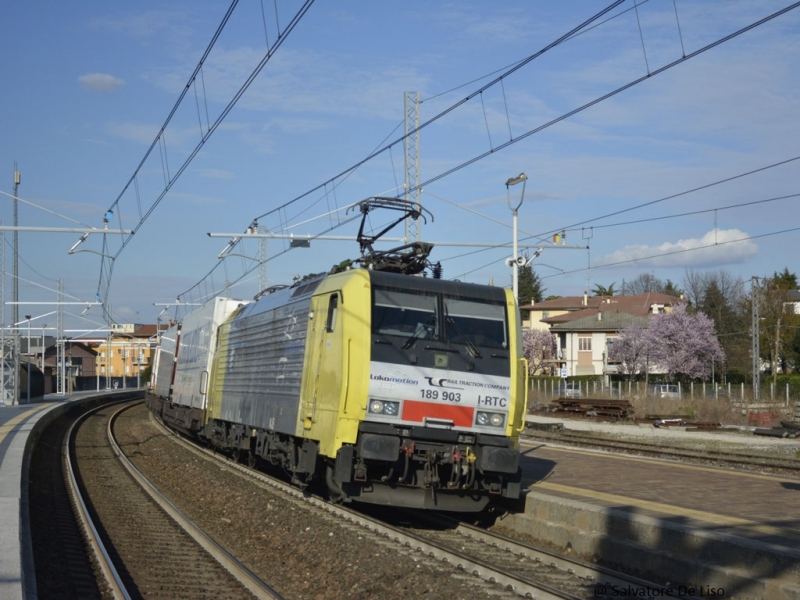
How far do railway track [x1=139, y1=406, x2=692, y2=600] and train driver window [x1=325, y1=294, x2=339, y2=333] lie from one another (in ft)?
8.36

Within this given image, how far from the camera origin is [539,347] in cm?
9319

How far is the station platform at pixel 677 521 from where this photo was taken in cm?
778

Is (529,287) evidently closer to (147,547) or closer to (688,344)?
(688,344)

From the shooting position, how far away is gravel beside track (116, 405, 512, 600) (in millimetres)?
8289

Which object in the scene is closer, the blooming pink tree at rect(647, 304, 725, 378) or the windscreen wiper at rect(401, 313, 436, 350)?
the windscreen wiper at rect(401, 313, 436, 350)

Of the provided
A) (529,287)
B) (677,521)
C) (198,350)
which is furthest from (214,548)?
(529,287)

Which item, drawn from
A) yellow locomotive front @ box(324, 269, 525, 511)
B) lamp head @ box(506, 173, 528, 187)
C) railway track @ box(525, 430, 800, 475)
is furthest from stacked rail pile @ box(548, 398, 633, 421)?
yellow locomotive front @ box(324, 269, 525, 511)

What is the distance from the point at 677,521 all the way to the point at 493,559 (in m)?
1.97

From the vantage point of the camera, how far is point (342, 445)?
35.2 ft

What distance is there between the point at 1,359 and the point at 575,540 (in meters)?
36.0

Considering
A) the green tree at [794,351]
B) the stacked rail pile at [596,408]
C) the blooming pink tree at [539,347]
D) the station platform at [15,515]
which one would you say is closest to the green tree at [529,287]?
the blooming pink tree at [539,347]

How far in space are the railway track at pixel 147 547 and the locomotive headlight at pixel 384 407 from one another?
2.36m

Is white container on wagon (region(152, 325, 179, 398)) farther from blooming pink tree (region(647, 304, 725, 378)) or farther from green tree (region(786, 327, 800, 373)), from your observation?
green tree (region(786, 327, 800, 373))

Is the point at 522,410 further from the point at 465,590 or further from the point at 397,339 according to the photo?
the point at 465,590
